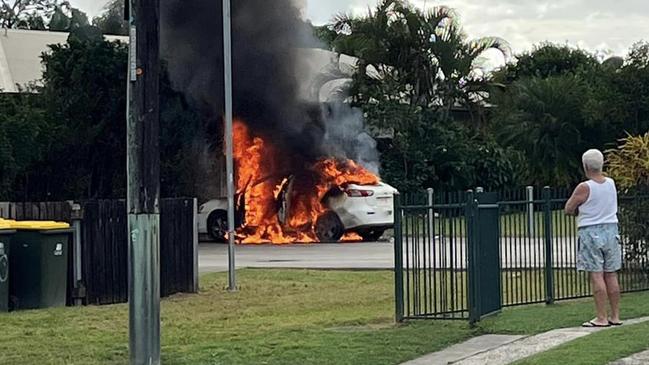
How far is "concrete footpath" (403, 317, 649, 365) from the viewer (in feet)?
31.4

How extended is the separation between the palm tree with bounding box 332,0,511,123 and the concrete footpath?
86.6ft

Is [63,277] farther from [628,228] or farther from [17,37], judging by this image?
[17,37]

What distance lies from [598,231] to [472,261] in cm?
143

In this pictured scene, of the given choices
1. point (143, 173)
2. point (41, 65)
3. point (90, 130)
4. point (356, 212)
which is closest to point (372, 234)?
point (356, 212)

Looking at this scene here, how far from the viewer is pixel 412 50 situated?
124 feet

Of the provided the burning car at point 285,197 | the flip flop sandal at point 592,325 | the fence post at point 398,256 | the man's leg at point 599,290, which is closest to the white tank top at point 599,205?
the man's leg at point 599,290

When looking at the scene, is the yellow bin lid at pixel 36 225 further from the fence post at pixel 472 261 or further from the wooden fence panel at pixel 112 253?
the fence post at pixel 472 261

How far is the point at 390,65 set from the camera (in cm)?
3778

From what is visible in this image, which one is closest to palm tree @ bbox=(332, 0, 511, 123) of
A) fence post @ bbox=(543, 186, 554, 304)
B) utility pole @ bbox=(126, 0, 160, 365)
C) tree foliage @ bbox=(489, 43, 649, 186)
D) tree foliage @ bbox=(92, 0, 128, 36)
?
tree foliage @ bbox=(489, 43, 649, 186)

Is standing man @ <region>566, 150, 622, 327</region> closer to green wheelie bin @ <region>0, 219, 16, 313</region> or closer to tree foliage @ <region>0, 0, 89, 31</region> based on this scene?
green wheelie bin @ <region>0, 219, 16, 313</region>

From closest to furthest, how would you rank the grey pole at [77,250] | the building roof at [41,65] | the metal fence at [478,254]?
the metal fence at [478,254] → the grey pole at [77,250] → the building roof at [41,65]

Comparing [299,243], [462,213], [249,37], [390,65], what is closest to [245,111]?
[249,37]

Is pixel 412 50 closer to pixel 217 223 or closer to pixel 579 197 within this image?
pixel 217 223

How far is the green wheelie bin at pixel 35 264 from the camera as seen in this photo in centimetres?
1396
